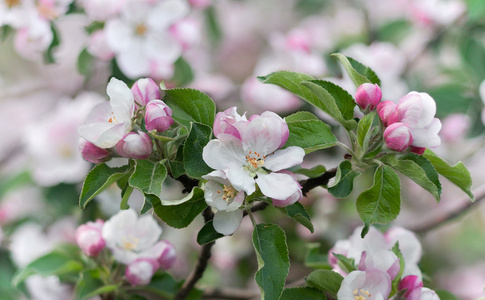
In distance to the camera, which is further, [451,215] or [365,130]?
[451,215]

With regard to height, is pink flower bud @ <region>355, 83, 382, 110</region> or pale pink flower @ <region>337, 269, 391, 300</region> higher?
pink flower bud @ <region>355, 83, 382, 110</region>

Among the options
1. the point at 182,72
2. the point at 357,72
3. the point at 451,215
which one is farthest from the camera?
the point at 182,72

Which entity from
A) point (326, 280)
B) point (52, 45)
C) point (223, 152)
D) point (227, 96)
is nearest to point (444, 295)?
point (326, 280)

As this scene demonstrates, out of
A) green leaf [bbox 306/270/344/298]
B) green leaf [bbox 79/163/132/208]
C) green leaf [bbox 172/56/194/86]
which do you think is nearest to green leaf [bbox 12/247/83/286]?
green leaf [bbox 79/163/132/208]

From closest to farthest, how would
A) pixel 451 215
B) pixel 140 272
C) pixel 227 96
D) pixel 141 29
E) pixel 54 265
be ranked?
1. pixel 140 272
2. pixel 54 265
3. pixel 451 215
4. pixel 141 29
5. pixel 227 96

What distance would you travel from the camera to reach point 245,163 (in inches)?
25.1

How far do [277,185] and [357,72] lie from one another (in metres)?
0.21

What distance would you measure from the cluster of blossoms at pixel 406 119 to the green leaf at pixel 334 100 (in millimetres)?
20

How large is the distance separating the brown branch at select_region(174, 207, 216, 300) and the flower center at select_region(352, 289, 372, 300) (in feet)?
0.67

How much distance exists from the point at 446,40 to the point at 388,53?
14.2 inches

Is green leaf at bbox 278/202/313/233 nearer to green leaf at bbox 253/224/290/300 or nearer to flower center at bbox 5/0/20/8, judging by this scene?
green leaf at bbox 253/224/290/300

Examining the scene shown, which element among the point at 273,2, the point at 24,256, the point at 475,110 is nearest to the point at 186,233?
the point at 24,256

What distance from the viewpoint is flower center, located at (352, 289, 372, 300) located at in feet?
2.30

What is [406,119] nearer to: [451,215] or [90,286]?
[90,286]
